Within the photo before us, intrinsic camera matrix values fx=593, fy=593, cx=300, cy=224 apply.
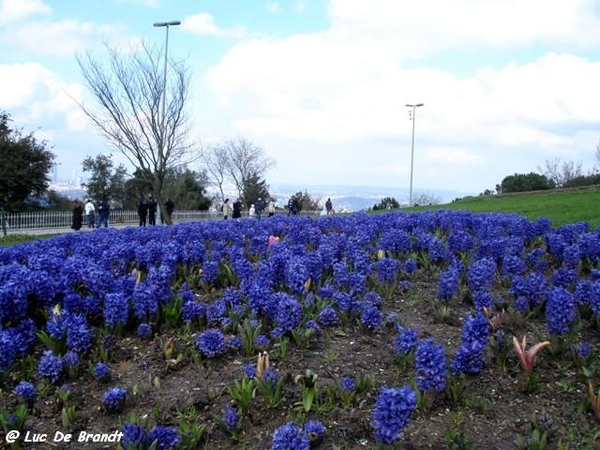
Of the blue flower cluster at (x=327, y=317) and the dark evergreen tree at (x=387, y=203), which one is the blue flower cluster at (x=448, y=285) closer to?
the blue flower cluster at (x=327, y=317)

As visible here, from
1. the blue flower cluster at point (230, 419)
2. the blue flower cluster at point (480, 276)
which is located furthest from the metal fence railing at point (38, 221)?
the blue flower cluster at point (230, 419)

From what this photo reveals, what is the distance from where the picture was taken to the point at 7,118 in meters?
33.2

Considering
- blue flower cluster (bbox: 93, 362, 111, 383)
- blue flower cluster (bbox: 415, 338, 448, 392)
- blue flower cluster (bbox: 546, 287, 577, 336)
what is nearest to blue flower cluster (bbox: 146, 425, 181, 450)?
blue flower cluster (bbox: 93, 362, 111, 383)

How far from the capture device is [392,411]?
117 inches

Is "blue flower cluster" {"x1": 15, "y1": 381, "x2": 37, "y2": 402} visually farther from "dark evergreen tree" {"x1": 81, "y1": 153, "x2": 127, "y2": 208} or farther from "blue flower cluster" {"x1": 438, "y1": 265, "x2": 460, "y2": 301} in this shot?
"dark evergreen tree" {"x1": 81, "y1": 153, "x2": 127, "y2": 208}

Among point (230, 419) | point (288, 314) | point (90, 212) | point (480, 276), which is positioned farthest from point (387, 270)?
point (90, 212)

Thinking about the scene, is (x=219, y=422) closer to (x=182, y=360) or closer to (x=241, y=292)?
(x=182, y=360)

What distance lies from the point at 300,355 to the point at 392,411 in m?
1.43

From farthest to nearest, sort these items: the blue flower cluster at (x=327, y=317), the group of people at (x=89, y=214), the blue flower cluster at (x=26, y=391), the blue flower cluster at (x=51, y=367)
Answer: the group of people at (x=89, y=214)
the blue flower cluster at (x=327, y=317)
the blue flower cluster at (x=51, y=367)
the blue flower cluster at (x=26, y=391)

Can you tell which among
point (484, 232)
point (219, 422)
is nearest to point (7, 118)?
point (484, 232)

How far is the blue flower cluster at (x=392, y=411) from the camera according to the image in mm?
2961

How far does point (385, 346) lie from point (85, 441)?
217 cm

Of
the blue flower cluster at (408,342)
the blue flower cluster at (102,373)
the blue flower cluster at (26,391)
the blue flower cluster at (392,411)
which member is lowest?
the blue flower cluster at (26,391)

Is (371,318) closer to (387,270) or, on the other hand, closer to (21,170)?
(387,270)
